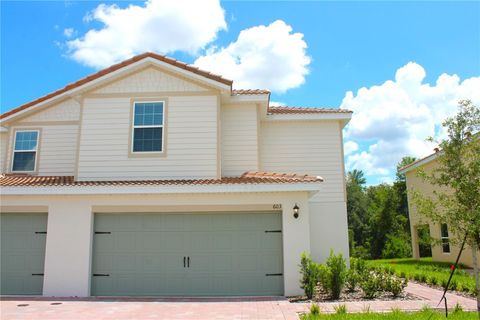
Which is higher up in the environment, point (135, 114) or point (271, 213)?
point (135, 114)

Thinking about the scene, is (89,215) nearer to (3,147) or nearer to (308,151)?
(3,147)

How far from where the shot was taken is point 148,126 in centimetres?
1336

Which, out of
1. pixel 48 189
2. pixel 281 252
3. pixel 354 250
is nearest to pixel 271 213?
pixel 281 252

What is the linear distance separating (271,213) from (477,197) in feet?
18.5

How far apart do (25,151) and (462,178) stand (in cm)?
1451

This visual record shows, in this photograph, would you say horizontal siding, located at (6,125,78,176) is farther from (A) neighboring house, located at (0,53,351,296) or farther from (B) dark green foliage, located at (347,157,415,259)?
(B) dark green foliage, located at (347,157,415,259)

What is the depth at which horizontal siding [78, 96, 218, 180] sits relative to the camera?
42.8ft

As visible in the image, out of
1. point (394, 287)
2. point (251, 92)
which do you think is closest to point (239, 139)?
point (251, 92)

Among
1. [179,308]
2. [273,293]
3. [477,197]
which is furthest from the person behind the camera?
[273,293]

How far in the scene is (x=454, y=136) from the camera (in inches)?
332

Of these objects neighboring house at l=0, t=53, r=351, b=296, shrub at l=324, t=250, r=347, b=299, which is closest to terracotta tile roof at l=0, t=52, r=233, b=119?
neighboring house at l=0, t=53, r=351, b=296

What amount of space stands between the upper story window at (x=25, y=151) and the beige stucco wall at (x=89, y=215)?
129 inches

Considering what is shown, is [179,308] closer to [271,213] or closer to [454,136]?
[271,213]

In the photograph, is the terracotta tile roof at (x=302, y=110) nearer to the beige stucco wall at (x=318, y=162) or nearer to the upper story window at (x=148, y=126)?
the beige stucco wall at (x=318, y=162)
